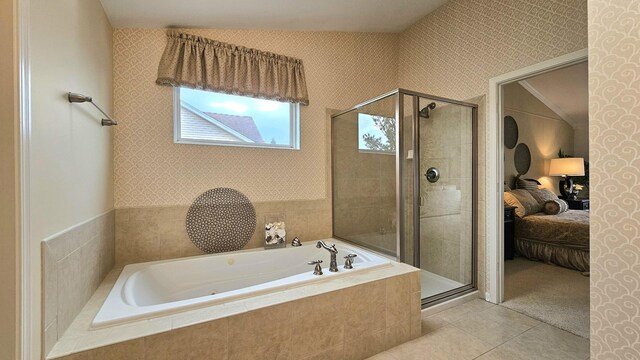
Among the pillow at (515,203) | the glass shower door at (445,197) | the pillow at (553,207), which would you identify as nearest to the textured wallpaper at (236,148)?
the glass shower door at (445,197)

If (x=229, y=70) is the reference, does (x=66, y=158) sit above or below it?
below

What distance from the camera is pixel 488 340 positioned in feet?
6.01

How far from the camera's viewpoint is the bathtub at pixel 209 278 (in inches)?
53.2

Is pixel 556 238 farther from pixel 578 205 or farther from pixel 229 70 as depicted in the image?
pixel 229 70

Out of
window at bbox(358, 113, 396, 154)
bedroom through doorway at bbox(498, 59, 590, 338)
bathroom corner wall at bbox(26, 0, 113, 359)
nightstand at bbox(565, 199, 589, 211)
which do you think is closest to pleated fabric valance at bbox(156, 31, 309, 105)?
bathroom corner wall at bbox(26, 0, 113, 359)

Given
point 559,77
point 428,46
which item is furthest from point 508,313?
point 559,77

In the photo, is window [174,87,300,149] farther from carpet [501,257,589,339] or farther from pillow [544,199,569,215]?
pillow [544,199,569,215]

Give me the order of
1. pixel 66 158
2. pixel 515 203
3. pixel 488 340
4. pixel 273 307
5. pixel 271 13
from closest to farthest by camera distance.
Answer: pixel 66 158 < pixel 273 307 < pixel 488 340 < pixel 271 13 < pixel 515 203

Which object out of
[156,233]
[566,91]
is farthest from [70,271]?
[566,91]

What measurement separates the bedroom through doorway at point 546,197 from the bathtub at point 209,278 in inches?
67.3

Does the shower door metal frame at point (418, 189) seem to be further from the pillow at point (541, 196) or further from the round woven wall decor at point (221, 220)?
the pillow at point (541, 196)

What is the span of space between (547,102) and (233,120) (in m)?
5.76

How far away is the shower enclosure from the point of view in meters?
2.30

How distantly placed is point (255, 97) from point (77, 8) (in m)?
1.30
